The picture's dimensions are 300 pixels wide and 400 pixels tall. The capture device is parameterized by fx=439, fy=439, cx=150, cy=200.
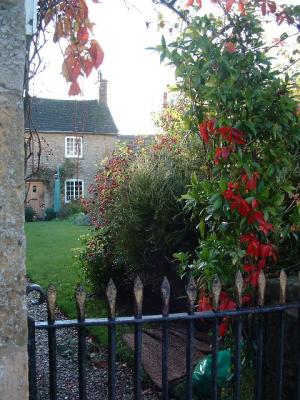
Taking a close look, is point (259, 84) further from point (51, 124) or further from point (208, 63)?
point (51, 124)

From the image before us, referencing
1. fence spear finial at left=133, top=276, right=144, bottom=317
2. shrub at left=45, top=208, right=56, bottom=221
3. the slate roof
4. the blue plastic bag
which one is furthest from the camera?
the slate roof

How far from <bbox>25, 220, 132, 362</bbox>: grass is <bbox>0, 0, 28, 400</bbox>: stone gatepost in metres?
1.55

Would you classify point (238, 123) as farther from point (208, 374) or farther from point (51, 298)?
point (208, 374)

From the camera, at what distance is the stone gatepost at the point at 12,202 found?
5.18 ft

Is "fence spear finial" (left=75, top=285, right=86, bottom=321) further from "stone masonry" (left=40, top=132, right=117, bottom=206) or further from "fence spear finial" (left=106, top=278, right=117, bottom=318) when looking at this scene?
"stone masonry" (left=40, top=132, right=117, bottom=206)

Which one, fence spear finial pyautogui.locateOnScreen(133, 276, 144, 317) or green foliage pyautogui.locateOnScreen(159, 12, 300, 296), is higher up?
green foliage pyautogui.locateOnScreen(159, 12, 300, 296)

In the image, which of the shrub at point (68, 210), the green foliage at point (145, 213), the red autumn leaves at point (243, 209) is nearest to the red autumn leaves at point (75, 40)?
the red autumn leaves at point (243, 209)

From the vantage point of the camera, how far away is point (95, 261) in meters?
6.93

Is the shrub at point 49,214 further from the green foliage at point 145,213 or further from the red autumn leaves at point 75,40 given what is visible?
the red autumn leaves at point 75,40

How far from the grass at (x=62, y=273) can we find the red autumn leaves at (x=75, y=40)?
1.58m

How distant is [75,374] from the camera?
15.0 feet

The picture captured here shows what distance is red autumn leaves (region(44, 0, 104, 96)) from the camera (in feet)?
7.11

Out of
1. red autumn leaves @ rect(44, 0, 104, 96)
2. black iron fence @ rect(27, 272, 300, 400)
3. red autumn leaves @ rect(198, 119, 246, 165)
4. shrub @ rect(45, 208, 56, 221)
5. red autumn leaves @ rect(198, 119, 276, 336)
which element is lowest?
shrub @ rect(45, 208, 56, 221)

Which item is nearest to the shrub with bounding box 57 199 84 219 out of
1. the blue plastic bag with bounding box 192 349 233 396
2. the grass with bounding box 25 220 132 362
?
the grass with bounding box 25 220 132 362
